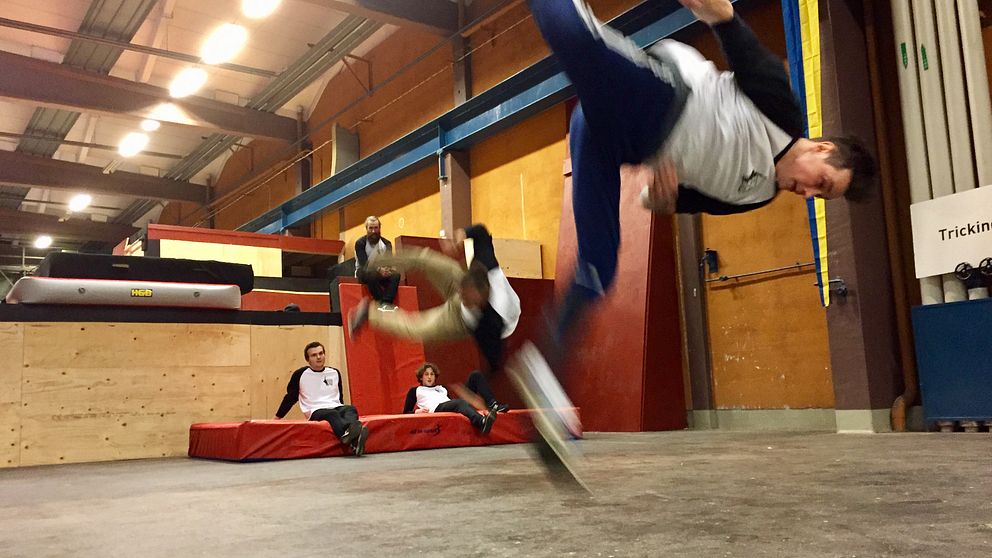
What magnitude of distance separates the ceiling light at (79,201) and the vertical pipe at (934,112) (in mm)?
17685

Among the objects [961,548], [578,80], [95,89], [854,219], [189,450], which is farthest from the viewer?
[95,89]

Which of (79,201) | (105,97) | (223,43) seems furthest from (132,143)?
(79,201)

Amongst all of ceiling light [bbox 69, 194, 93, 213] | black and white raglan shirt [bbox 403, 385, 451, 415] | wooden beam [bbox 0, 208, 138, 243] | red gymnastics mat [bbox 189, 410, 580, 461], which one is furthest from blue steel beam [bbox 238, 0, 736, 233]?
wooden beam [bbox 0, 208, 138, 243]

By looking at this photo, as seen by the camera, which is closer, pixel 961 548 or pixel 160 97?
pixel 961 548

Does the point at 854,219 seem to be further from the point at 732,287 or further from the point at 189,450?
the point at 189,450

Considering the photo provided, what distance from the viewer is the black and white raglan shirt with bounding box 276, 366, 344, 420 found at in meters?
6.09

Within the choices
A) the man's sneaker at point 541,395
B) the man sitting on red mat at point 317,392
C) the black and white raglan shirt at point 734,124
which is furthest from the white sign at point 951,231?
the man sitting on red mat at point 317,392

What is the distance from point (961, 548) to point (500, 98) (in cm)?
838

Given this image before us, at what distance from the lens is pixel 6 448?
596 centimetres

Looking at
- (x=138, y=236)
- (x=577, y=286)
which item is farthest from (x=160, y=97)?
(x=577, y=286)

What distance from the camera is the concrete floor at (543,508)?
2014mm

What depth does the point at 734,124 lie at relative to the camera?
1.97 metres

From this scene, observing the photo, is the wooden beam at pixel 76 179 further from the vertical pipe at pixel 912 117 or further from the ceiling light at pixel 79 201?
the vertical pipe at pixel 912 117

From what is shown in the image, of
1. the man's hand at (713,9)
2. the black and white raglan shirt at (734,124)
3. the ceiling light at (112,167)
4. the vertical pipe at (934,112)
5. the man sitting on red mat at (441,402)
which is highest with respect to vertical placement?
the ceiling light at (112,167)
